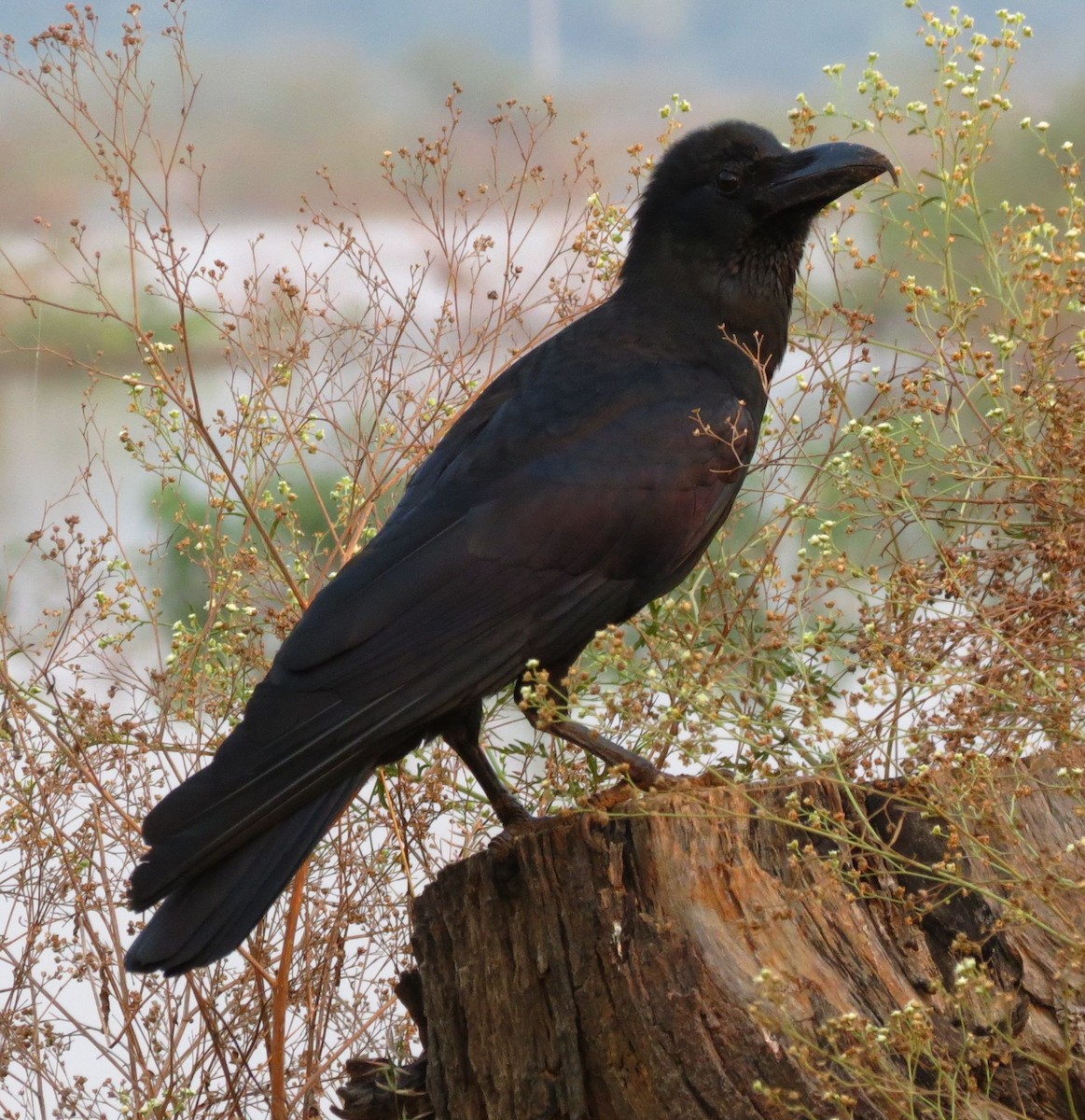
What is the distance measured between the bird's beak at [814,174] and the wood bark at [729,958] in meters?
1.76

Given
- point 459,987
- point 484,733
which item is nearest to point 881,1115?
point 459,987

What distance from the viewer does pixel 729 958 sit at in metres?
2.69

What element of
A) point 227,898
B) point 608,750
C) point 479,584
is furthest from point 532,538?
point 227,898

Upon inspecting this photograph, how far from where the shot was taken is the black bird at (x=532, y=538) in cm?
301

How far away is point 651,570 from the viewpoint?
3.60 metres

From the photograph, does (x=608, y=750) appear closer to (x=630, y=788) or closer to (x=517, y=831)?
(x=517, y=831)

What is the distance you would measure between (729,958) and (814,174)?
2.28 metres

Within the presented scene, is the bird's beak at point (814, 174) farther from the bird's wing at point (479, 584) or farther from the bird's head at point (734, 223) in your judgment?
the bird's wing at point (479, 584)

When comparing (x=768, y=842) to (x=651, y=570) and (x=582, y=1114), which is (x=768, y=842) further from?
(x=651, y=570)

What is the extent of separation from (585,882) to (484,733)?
1224 millimetres

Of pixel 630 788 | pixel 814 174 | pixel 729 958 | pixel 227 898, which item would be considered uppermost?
pixel 814 174

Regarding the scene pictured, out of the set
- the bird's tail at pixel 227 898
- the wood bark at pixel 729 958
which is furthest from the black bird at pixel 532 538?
the wood bark at pixel 729 958

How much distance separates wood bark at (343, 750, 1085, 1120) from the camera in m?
2.56

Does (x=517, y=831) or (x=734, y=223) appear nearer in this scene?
(x=517, y=831)
